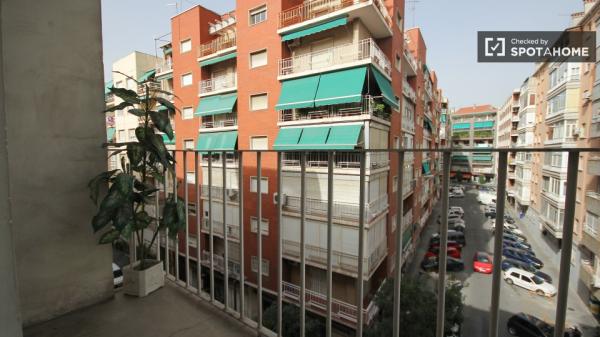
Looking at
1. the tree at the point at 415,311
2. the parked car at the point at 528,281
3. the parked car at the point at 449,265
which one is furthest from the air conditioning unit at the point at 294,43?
the parked car at the point at 528,281

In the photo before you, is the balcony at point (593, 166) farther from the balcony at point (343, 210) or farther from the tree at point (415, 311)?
the balcony at point (343, 210)

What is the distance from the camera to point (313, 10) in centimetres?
895

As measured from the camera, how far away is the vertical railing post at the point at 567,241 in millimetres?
854

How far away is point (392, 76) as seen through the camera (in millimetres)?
10242

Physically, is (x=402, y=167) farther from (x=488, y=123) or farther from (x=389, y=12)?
(x=488, y=123)

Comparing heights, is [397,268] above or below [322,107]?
below

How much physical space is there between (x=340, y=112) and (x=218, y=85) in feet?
21.9

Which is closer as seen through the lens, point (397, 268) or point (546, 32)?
point (397, 268)

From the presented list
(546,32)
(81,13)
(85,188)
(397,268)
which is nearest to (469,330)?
(397,268)

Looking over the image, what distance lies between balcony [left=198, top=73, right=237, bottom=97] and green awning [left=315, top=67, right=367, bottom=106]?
450 cm

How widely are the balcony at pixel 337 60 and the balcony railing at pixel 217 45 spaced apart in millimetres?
3617

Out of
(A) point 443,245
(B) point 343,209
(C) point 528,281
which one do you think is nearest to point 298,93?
(B) point 343,209

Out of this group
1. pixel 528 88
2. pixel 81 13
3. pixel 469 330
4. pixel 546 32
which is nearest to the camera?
pixel 81 13

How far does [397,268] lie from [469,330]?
32.1ft
